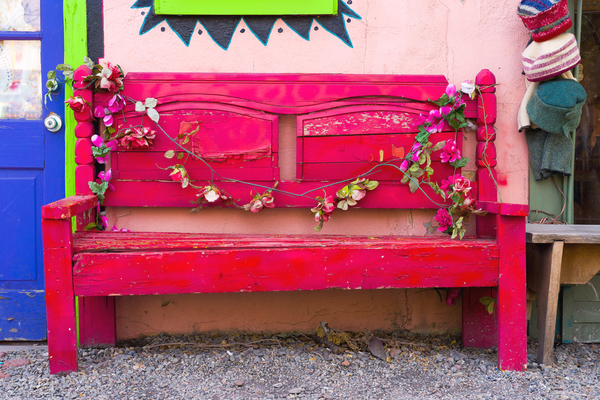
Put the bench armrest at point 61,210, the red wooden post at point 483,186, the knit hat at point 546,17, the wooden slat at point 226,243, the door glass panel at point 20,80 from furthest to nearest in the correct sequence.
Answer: the door glass panel at point 20,80
the red wooden post at point 483,186
the knit hat at point 546,17
the wooden slat at point 226,243
the bench armrest at point 61,210

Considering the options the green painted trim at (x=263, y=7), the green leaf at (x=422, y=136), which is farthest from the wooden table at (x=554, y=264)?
the green painted trim at (x=263, y=7)

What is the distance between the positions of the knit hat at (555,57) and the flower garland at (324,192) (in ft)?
1.12

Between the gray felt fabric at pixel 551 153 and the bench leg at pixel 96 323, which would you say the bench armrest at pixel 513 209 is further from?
the bench leg at pixel 96 323

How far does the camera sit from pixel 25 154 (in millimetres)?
2143

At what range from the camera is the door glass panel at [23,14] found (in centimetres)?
216

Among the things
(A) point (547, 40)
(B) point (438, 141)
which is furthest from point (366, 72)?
(A) point (547, 40)

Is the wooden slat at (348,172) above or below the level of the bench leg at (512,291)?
above

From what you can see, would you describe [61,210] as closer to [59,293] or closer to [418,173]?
[59,293]

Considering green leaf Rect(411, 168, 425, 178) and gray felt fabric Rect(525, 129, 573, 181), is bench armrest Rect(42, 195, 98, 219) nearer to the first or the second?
green leaf Rect(411, 168, 425, 178)

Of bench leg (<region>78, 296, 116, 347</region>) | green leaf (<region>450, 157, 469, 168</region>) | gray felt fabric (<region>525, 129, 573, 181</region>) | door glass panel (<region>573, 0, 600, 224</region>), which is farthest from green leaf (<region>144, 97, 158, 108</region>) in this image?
door glass panel (<region>573, 0, 600, 224</region>)

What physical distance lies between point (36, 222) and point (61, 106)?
0.65 metres

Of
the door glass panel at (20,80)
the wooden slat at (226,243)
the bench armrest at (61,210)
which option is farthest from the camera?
the door glass panel at (20,80)

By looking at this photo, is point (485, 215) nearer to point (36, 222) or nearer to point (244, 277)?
point (244, 277)

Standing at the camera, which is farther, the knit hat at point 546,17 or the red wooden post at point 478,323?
the red wooden post at point 478,323
